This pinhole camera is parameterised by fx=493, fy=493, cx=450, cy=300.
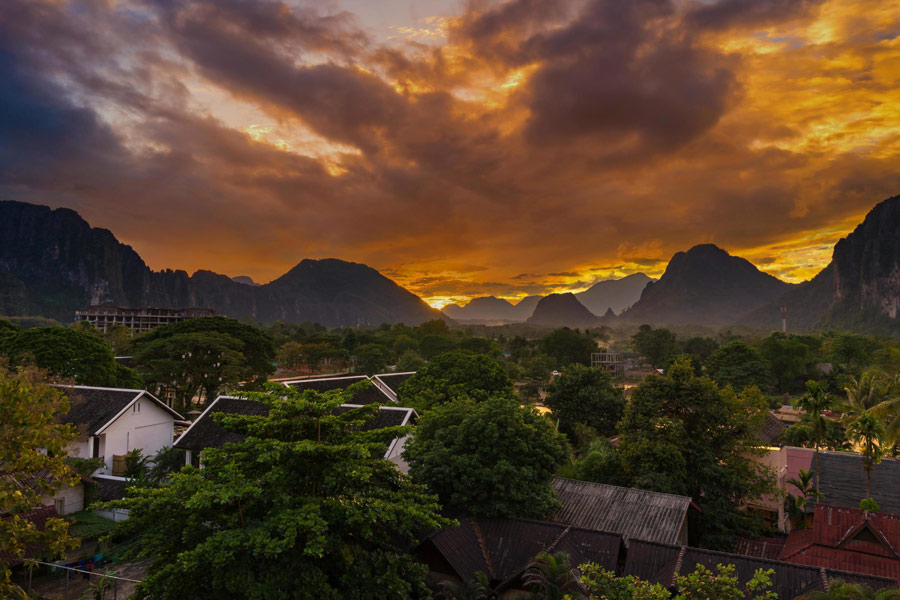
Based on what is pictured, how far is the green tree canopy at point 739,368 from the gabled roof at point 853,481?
32236 mm

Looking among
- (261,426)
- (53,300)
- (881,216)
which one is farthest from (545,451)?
(53,300)

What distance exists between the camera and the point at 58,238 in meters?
199

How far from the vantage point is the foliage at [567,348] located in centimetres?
8219

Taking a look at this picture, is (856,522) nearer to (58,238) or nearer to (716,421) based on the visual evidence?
(716,421)

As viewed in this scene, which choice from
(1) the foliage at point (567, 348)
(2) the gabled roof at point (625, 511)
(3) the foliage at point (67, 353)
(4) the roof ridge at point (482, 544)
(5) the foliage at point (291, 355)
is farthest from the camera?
(1) the foliage at point (567, 348)

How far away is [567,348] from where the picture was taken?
273ft

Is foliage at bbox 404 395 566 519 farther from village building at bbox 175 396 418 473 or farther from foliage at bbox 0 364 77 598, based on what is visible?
foliage at bbox 0 364 77 598

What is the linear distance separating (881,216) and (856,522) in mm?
194085

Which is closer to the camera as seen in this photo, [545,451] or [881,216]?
[545,451]

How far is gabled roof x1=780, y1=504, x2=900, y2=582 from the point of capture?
1500 centimetres

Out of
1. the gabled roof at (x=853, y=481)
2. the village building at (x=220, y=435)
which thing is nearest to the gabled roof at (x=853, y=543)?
the gabled roof at (x=853, y=481)

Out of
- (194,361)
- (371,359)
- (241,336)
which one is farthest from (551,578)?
(371,359)

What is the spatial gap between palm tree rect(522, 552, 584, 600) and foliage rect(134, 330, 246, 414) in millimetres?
31785

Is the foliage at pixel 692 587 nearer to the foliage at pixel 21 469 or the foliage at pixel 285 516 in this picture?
the foliage at pixel 285 516
